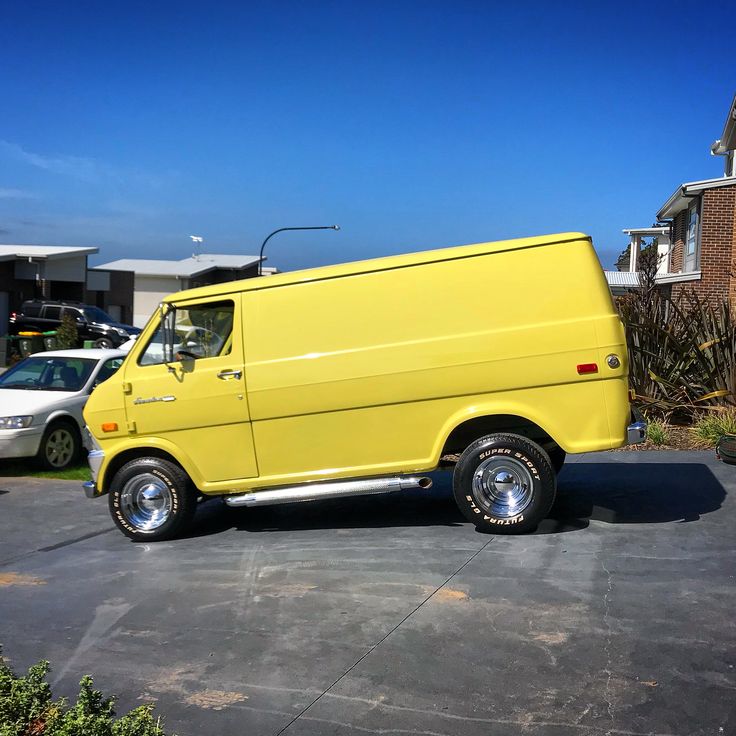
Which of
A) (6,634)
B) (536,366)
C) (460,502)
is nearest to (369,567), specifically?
(460,502)

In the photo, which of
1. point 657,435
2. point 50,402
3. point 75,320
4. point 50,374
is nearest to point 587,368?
point 657,435

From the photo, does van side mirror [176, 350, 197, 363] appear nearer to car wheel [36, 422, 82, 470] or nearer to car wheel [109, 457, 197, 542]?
car wheel [109, 457, 197, 542]

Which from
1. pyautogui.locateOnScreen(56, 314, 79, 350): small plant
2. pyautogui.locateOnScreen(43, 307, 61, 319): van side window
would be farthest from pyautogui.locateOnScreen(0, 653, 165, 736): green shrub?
pyautogui.locateOnScreen(43, 307, 61, 319): van side window

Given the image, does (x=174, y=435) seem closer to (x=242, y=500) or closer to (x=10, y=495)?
(x=242, y=500)

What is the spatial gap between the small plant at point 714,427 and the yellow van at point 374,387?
4565mm

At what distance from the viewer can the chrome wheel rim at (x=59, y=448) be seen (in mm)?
10906

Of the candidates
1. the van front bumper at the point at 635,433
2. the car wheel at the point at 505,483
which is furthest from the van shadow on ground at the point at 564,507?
the van front bumper at the point at 635,433

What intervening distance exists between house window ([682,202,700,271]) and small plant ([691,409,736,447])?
12048 mm

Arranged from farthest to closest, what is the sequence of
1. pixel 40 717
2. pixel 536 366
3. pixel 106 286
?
pixel 106 286
pixel 536 366
pixel 40 717

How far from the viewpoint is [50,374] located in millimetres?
11789

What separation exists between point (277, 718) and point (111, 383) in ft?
13.9

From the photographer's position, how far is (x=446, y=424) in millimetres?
6773

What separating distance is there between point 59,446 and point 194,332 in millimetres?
4852

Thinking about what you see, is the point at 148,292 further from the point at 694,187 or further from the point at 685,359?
the point at 685,359
